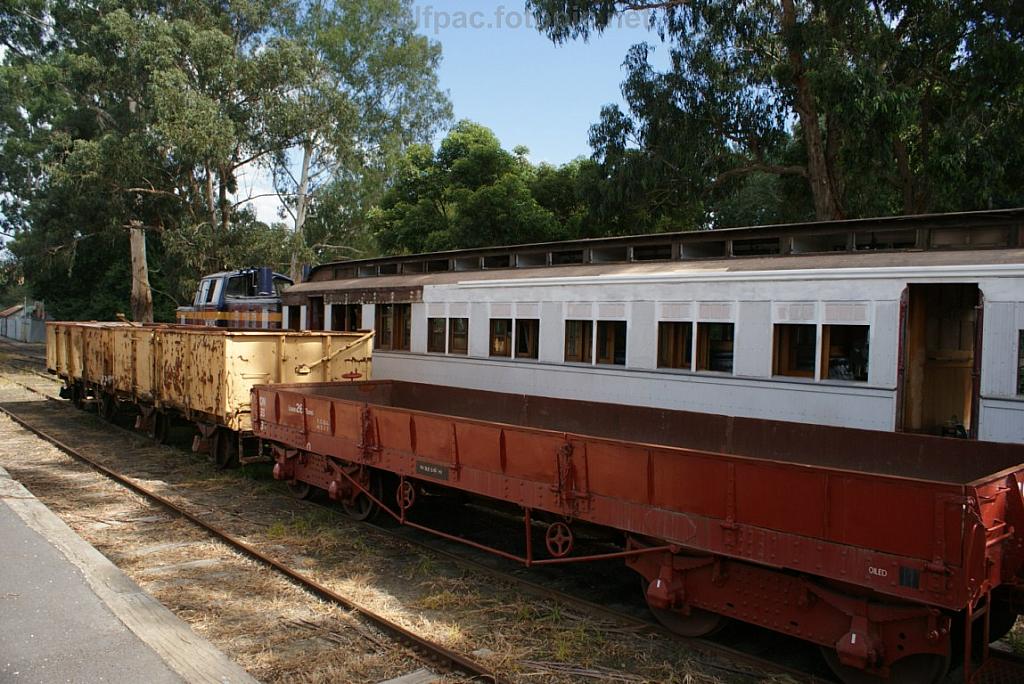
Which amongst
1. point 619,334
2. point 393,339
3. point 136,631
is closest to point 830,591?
point 136,631

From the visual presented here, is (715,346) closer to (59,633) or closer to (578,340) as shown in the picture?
(578,340)

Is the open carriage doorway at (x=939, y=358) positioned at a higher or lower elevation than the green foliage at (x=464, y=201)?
lower

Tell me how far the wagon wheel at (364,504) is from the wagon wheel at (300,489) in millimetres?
898

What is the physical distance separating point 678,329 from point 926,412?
321 centimetres

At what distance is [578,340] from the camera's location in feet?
39.5

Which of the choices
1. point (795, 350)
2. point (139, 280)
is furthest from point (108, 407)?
point (139, 280)

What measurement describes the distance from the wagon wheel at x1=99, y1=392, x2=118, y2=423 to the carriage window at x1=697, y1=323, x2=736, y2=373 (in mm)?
12015

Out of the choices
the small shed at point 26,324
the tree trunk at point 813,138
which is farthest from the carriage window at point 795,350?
the small shed at point 26,324

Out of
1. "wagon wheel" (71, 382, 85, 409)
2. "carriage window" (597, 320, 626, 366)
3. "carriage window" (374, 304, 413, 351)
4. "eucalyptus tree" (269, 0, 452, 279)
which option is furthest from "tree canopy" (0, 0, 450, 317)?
"carriage window" (597, 320, 626, 366)

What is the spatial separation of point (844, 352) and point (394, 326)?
31.2 feet

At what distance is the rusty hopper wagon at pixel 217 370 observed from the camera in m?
10.7

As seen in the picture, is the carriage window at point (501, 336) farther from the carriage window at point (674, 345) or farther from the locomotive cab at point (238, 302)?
the locomotive cab at point (238, 302)

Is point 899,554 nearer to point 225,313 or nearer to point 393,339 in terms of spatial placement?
point 393,339

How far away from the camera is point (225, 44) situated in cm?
3108
